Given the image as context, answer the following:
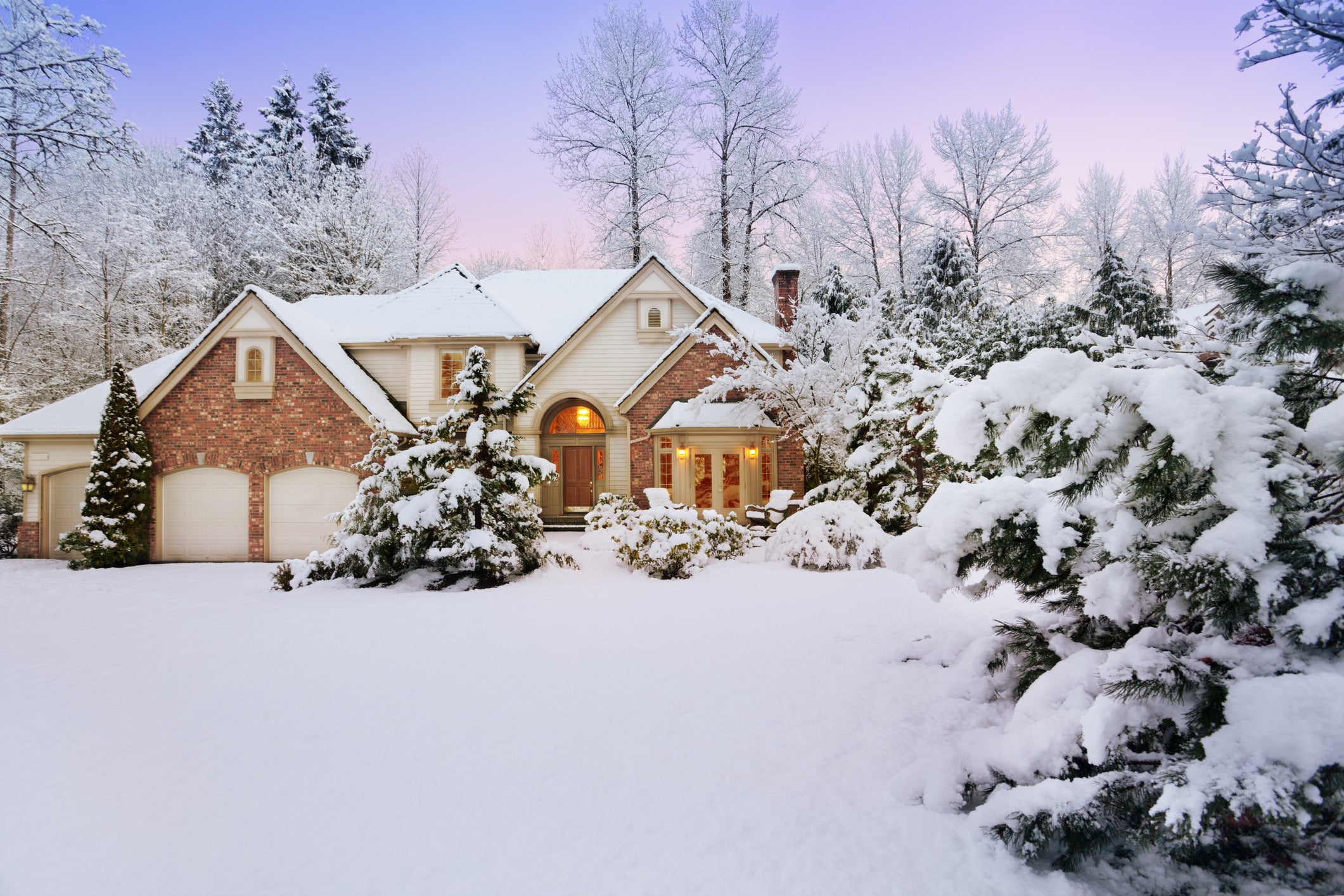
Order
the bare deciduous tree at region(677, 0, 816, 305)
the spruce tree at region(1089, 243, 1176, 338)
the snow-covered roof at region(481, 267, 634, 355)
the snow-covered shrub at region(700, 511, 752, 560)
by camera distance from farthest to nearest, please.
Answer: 1. the bare deciduous tree at region(677, 0, 816, 305)
2. the snow-covered roof at region(481, 267, 634, 355)
3. the spruce tree at region(1089, 243, 1176, 338)
4. the snow-covered shrub at region(700, 511, 752, 560)

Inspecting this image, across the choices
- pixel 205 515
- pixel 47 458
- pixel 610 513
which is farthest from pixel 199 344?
pixel 610 513

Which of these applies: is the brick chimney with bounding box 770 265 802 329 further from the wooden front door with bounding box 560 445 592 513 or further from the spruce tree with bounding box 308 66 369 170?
the spruce tree with bounding box 308 66 369 170

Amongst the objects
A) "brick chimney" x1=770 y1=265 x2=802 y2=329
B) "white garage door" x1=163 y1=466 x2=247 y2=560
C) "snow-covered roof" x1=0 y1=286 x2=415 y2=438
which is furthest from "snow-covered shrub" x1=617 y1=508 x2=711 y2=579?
"white garage door" x1=163 y1=466 x2=247 y2=560

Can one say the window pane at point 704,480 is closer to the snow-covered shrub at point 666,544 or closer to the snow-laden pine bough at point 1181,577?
the snow-covered shrub at point 666,544

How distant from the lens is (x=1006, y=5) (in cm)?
1250

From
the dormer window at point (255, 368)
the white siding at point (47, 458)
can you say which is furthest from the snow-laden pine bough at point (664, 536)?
the white siding at point (47, 458)

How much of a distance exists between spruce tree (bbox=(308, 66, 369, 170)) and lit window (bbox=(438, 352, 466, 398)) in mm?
21645

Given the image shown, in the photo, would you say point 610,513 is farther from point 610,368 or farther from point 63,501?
point 63,501

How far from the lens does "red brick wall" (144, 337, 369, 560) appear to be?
558 inches

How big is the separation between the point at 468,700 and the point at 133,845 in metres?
1.90

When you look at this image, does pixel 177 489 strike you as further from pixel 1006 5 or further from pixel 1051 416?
pixel 1006 5

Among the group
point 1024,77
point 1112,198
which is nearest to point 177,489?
point 1024,77

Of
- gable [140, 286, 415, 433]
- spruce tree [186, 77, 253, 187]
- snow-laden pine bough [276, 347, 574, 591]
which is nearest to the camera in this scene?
snow-laden pine bough [276, 347, 574, 591]

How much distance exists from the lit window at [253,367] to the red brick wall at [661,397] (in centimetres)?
910
